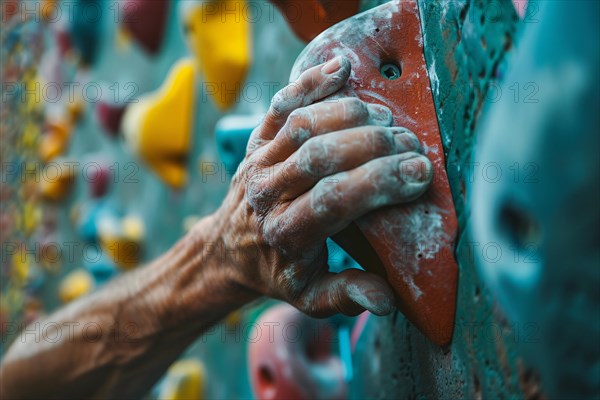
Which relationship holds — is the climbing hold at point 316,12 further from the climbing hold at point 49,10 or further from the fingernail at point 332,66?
the climbing hold at point 49,10

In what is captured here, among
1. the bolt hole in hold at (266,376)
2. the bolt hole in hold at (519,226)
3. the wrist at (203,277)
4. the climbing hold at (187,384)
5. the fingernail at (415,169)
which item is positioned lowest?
the climbing hold at (187,384)

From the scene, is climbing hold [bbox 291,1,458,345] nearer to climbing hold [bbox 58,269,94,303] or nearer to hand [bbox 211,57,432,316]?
hand [bbox 211,57,432,316]

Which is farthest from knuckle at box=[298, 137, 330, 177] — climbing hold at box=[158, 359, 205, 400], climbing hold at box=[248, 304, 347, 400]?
climbing hold at box=[158, 359, 205, 400]

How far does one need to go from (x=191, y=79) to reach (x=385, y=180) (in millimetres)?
916

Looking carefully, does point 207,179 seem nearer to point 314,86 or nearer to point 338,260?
point 338,260

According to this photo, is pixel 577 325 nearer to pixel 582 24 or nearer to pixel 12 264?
pixel 582 24

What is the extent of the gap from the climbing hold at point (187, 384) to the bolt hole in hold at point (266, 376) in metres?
0.31

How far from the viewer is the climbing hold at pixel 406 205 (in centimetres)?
53

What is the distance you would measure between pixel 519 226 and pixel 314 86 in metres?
0.19

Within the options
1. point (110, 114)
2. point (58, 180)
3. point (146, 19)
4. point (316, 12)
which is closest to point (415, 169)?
point (316, 12)

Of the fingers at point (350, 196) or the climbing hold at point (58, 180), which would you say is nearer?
the fingers at point (350, 196)

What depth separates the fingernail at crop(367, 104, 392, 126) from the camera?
20.8 inches

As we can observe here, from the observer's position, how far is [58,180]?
205cm

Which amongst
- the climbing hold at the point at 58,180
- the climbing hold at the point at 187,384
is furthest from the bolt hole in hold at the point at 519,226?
the climbing hold at the point at 58,180
